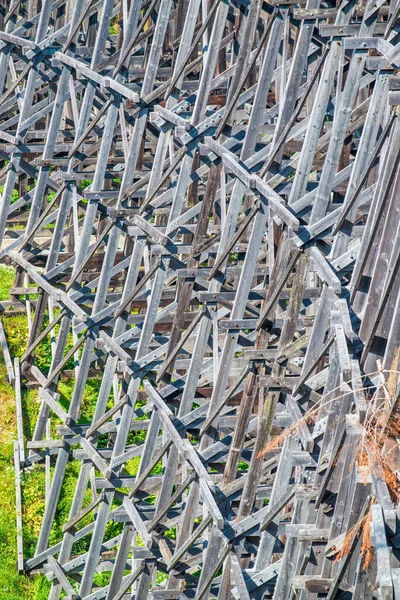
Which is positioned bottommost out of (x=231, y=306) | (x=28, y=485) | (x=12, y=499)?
(x=12, y=499)

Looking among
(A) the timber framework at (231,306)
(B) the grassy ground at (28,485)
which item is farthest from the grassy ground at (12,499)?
(A) the timber framework at (231,306)

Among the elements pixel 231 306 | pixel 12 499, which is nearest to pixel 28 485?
pixel 12 499

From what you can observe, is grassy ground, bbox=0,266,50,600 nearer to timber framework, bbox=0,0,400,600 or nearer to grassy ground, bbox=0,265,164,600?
grassy ground, bbox=0,265,164,600

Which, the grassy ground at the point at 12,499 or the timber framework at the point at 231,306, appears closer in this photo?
the timber framework at the point at 231,306

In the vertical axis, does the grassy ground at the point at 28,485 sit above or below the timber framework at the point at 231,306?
below

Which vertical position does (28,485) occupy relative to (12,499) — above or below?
above

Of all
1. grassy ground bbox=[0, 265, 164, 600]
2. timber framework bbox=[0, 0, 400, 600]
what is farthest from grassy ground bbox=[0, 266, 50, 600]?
timber framework bbox=[0, 0, 400, 600]

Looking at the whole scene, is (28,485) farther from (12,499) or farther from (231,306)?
(231,306)

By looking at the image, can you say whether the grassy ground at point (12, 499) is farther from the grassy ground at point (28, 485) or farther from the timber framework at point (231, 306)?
the timber framework at point (231, 306)
